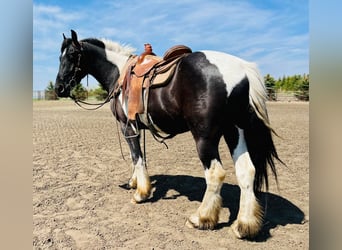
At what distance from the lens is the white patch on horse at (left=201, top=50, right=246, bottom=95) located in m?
2.61

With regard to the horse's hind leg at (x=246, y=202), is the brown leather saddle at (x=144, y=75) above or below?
above

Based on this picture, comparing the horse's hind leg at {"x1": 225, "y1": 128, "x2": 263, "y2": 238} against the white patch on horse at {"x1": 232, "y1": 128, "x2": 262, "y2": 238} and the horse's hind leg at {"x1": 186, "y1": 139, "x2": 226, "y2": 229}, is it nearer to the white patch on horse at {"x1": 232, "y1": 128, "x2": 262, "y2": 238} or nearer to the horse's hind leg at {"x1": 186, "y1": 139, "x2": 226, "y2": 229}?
the white patch on horse at {"x1": 232, "y1": 128, "x2": 262, "y2": 238}

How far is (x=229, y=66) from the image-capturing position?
8.75ft

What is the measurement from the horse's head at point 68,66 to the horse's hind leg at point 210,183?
7.26 feet

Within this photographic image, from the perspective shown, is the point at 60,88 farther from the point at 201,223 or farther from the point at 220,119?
the point at 201,223

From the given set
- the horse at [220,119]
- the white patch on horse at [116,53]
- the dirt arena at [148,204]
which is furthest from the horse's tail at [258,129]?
the white patch on horse at [116,53]

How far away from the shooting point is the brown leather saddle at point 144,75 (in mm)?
3123

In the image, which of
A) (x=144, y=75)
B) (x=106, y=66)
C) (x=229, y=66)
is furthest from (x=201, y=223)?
(x=106, y=66)

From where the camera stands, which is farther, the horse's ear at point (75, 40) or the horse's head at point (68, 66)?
the horse's head at point (68, 66)

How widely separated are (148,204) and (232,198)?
1.11m

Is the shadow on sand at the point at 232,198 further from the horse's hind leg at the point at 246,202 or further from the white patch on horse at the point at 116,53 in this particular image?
the white patch on horse at the point at 116,53
